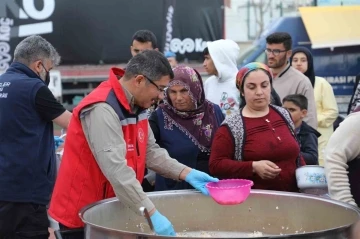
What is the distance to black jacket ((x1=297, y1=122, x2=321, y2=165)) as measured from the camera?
16.7 ft

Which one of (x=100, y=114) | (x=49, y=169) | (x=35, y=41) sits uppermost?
(x=35, y=41)

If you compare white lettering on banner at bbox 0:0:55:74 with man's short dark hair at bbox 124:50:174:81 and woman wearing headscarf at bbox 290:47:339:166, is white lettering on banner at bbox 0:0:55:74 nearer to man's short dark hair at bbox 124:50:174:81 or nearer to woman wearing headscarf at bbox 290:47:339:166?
woman wearing headscarf at bbox 290:47:339:166

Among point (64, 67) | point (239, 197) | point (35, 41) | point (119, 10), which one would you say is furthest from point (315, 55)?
point (239, 197)

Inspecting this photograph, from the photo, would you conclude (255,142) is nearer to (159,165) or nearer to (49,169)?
(159,165)

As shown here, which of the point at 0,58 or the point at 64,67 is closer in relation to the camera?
the point at 0,58

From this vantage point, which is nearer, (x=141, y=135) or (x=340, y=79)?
(x=141, y=135)

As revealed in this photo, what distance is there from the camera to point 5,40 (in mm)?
13523

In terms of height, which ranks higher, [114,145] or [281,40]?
Result: [281,40]

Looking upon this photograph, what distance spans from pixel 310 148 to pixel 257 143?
0.96 meters

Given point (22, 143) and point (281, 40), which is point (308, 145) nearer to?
point (281, 40)

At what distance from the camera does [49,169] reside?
4.77 m

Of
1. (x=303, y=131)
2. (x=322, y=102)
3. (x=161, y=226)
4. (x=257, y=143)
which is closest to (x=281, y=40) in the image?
(x=322, y=102)

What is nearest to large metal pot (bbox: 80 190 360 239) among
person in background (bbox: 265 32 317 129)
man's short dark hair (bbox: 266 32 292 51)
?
person in background (bbox: 265 32 317 129)

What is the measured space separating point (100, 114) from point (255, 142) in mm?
1183
